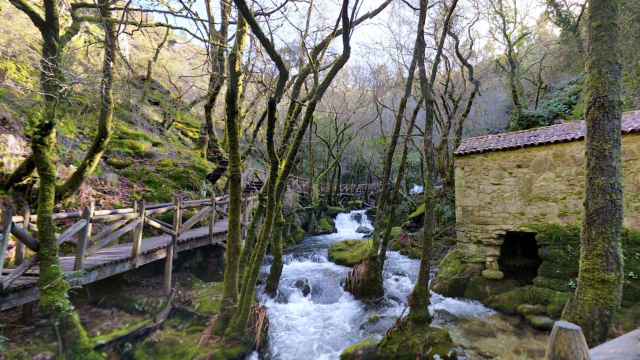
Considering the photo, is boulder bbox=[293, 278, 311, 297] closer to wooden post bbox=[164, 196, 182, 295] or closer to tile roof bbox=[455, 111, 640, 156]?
wooden post bbox=[164, 196, 182, 295]

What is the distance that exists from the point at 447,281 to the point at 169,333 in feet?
21.9

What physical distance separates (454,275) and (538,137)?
411 cm

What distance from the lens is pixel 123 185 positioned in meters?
8.73

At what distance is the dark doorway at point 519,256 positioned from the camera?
8.91m

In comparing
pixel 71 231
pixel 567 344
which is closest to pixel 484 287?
pixel 567 344

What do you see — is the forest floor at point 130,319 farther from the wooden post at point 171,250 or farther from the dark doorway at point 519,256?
the dark doorway at point 519,256

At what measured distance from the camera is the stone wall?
6.66m

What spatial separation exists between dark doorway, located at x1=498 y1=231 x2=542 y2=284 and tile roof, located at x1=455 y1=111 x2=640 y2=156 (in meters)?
2.52

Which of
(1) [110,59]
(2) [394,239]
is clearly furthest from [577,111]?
(1) [110,59]

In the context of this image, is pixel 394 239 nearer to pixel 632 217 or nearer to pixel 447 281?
pixel 447 281

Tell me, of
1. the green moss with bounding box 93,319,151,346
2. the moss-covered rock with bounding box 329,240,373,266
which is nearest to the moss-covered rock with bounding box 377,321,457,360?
the green moss with bounding box 93,319,151,346

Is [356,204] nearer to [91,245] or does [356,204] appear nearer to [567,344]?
[91,245]

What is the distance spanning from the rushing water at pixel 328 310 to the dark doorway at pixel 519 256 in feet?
6.45

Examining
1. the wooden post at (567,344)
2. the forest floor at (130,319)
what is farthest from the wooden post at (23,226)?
the wooden post at (567,344)
